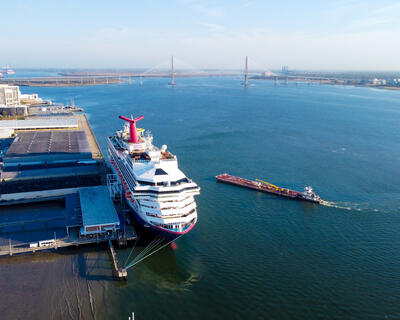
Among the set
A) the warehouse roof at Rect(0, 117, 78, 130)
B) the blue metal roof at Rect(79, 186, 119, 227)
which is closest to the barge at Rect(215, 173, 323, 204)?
the blue metal roof at Rect(79, 186, 119, 227)

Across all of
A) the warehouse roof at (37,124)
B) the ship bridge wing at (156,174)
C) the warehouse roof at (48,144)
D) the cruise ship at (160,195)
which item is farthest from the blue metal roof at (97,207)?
the warehouse roof at (37,124)

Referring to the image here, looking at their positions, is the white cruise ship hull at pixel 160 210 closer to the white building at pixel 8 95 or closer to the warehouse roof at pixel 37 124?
the warehouse roof at pixel 37 124

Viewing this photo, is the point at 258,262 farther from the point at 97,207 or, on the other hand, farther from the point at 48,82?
the point at 48,82

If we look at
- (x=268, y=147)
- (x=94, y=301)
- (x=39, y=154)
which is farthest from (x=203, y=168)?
(x=94, y=301)

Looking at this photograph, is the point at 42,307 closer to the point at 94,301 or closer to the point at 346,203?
the point at 94,301

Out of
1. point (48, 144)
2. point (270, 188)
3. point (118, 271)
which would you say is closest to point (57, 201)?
point (118, 271)

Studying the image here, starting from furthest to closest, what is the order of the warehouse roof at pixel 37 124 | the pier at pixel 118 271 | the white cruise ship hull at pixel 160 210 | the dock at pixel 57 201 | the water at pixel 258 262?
the warehouse roof at pixel 37 124
the dock at pixel 57 201
the white cruise ship hull at pixel 160 210
the pier at pixel 118 271
the water at pixel 258 262

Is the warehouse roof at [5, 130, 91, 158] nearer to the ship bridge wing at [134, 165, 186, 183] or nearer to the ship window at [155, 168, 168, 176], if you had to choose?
the ship bridge wing at [134, 165, 186, 183]
